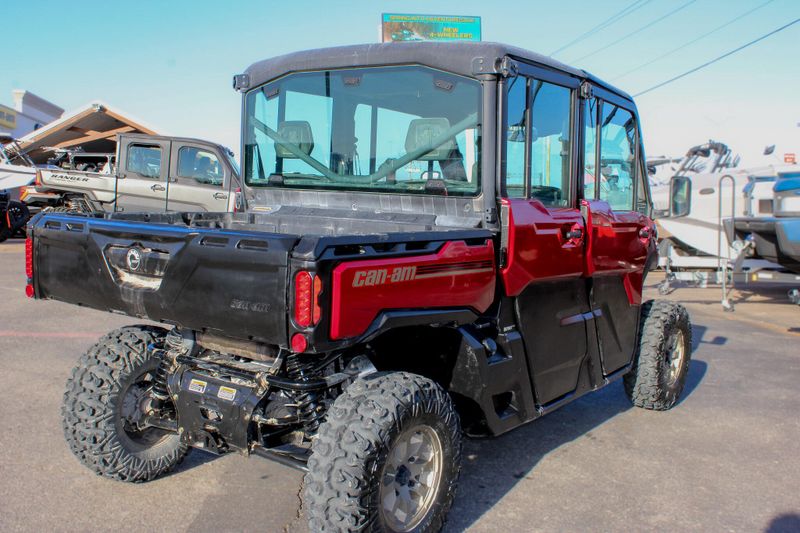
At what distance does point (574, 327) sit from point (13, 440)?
357 cm

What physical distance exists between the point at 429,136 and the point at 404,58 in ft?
1.47

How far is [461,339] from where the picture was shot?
3574 millimetres

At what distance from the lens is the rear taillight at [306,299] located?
270cm

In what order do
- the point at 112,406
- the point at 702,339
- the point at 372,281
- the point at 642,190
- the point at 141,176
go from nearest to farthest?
the point at 372,281, the point at 112,406, the point at 642,190, the point at 702,339, the point at 141,176

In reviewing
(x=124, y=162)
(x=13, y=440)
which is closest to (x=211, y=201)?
(x=124, y=162)

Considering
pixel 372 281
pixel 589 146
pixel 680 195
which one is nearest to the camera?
pixel 372 281

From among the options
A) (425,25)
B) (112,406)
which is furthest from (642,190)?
(425,25)

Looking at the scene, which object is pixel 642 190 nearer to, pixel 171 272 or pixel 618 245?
pixel 618 245

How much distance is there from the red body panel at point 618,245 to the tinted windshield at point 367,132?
3.70 feet

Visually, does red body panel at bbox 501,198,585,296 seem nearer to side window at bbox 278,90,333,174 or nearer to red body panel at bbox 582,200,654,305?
red body panel at bbox 582,200,654,305

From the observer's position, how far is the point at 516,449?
4.74m

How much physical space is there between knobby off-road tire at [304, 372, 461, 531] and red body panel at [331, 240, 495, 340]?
14.1 inches

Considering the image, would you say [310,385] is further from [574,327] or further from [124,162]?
[124,162]

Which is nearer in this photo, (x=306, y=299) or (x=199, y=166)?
(x=306, y=299)
